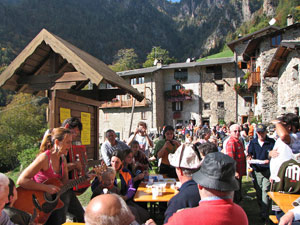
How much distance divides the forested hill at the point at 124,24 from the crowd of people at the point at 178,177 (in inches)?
3201

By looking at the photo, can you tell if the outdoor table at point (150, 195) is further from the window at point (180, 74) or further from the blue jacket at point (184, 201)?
the window at point (180, 74)

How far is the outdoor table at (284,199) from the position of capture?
123 inches

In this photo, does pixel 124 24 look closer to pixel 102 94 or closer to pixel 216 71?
pixel 216 71

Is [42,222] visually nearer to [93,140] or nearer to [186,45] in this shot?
[93,140]

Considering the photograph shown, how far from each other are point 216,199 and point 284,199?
216cm

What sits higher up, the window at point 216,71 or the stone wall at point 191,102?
the window at point 216,71

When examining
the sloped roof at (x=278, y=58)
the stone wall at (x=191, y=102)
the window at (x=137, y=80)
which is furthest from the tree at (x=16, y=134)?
the sloped roof at (x=278, y=58)

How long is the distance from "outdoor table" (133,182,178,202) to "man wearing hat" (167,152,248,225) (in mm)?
1912

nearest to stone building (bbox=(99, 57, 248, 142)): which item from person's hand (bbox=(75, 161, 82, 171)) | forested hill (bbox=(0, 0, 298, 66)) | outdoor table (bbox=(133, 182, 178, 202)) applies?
outdoor table (bbox=(133, 182, 178, 202))

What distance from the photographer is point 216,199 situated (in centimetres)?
185

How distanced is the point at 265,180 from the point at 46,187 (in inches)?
170

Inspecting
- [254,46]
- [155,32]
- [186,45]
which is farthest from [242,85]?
[155,32]

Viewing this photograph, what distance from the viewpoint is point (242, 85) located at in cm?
3055

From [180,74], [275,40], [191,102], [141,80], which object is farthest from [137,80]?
[275,40]
